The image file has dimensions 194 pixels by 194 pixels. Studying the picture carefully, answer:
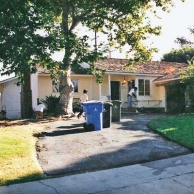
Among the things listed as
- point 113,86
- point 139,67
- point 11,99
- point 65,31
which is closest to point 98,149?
point 65,31

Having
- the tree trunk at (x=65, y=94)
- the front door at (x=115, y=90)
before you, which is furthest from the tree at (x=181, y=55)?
the tree trunk at (x=65, y=94)

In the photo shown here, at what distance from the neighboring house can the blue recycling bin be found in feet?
42.8

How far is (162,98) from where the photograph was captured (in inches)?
1102

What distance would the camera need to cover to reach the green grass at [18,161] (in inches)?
262

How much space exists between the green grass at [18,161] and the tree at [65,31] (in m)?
3.68

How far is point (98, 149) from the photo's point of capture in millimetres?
9375

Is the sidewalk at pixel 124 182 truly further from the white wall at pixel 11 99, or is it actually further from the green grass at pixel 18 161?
the white wall at pixel 11 99

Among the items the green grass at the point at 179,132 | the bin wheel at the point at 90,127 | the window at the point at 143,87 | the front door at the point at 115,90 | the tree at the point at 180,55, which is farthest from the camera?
the tree at the point at 180,55

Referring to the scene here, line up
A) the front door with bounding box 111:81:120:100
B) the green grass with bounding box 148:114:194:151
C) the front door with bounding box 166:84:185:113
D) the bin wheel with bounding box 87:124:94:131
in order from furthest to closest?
the front door with bounding box 111:81:120:100, the front door with bounding box 166:84:185:113, the bin wheel with bounding box 87:124:94:131, the green grass with bounding box 148:114:194:151

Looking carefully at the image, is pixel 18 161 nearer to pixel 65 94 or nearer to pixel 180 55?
pixel 65 94

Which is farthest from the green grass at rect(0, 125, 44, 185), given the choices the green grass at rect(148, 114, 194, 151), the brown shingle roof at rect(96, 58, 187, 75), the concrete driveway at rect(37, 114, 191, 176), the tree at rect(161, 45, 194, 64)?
the tree at rect(161, 45, 194, 64)

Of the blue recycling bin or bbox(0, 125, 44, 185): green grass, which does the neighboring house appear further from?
bbox(0, 125, 44, 185): green grass

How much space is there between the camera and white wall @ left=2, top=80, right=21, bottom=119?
27.0m

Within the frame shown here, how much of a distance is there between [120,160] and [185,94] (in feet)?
53.4
